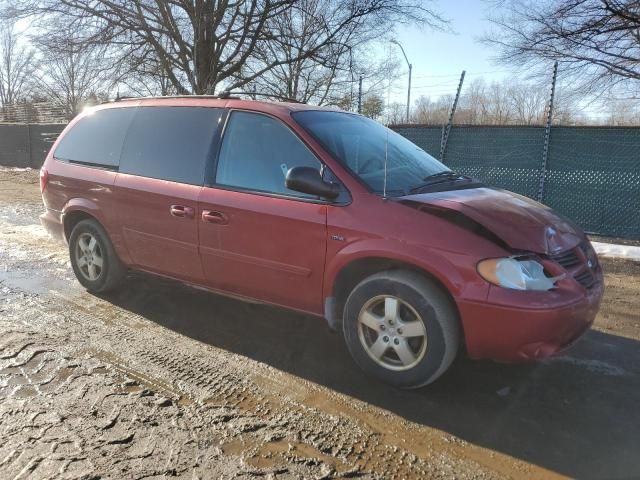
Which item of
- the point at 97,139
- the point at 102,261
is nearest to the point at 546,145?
the point at 97,139

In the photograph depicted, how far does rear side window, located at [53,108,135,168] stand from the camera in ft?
16.2

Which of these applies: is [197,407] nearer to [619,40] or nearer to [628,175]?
[628,175]

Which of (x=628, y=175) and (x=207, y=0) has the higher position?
(x=207, y=0)

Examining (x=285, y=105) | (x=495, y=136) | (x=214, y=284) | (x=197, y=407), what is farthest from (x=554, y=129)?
(x=197, y=407)

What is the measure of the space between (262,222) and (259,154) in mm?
561

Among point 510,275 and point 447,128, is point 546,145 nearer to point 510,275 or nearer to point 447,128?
point 447,128

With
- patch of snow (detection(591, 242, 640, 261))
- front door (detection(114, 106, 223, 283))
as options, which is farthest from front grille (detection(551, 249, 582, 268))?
patch of snow (detection(591, 242, 640, 261))

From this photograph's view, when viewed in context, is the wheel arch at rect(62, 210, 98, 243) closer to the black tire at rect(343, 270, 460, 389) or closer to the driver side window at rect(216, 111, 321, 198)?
the driver side window at rect(216, 111, 321, 198)

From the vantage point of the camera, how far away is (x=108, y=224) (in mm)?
4875

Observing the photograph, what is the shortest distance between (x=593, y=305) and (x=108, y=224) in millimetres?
3948

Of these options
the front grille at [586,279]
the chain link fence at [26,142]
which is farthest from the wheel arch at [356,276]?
the chain link fence at [26,142]

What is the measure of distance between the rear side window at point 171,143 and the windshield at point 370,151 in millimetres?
849

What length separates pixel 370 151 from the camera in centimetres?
409

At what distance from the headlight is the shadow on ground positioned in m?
0.75
